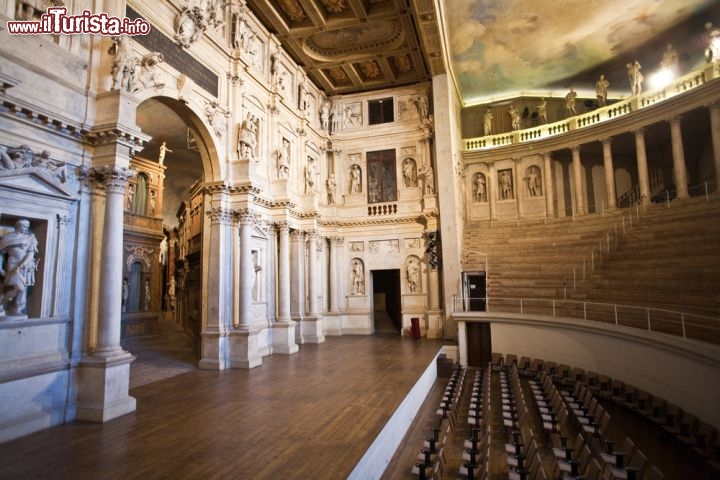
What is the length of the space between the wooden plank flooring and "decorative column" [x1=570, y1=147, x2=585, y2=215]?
13.8 metres

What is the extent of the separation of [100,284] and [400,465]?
600 cm

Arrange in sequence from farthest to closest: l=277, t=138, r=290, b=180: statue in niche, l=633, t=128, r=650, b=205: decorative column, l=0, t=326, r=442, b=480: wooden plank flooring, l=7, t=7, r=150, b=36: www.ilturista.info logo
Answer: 1. l=633, t=128, r=650, b=205: decorative column
2. l=277, t=138, r=290, b=180: statue in niche
3. l=7, t=7, r=150, b=36: www.ilturista.info logo
4. l=0, t=326, r=442, b=480: wooden plank flooring

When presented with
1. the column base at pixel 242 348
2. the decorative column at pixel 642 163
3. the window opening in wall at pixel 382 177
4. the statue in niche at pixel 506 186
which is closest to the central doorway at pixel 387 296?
the window opening in wall at pixel 382 177

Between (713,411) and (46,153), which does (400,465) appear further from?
(46,153)

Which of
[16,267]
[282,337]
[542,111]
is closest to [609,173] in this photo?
[542,111]

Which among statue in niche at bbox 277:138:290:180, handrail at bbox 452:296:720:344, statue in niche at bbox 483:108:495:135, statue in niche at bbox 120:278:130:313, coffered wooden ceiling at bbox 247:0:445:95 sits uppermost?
coffered wooden ceiling at bbox 247:0:445:95

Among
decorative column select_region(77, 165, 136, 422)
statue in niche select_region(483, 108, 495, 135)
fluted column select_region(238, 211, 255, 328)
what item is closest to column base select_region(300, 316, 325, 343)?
fluted column select_region(238, 211, 255, 328)

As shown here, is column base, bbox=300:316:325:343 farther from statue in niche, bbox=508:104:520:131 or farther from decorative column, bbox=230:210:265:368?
statue in niche, bbox=508:104:520:131

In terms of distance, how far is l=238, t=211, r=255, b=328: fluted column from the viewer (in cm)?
1133

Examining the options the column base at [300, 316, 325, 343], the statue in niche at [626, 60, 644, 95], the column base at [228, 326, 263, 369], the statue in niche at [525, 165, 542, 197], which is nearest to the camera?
the column base at [228, 326, 263, 369]

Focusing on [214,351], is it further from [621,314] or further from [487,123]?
[487,123]

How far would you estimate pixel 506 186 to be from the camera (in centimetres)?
2147

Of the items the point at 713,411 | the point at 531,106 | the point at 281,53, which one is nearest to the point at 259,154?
the point at 281,53

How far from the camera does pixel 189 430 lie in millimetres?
6324
